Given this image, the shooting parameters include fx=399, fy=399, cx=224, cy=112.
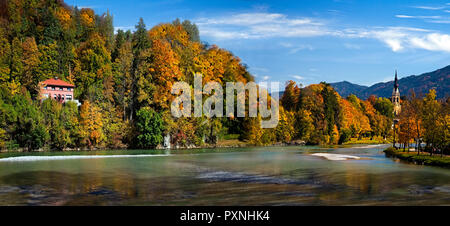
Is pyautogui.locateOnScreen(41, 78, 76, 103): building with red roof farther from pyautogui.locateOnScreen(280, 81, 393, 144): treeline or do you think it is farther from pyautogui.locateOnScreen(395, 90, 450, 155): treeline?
pyautogui.locateOnScreen(395, 90, 450, 155): treeline

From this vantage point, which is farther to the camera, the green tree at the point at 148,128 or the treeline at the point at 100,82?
the green tree at the point at 148,128

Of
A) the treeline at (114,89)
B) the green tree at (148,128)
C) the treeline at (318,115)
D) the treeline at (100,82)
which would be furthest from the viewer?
the treeline at (318,115)

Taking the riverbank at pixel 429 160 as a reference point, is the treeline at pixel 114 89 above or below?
above

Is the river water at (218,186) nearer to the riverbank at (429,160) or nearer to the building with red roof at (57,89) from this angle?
the riverbank at (429,160)

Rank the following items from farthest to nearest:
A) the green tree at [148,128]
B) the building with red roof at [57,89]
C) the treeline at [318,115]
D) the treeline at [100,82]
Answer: the treeline at [318,115] < the green tree at [148,128] < the building with red roof at [57,89] < the treeline at [100,82]

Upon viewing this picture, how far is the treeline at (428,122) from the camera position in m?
36.1

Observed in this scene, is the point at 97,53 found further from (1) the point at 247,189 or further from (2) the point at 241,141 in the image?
(1) the point at 247,189

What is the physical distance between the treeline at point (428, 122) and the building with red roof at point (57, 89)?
49.1m

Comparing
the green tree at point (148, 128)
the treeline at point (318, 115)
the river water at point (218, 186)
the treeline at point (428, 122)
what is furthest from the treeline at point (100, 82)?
the treeline at point (428, 122)

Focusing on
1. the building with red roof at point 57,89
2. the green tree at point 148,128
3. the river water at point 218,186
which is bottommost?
the river water at point 218,186

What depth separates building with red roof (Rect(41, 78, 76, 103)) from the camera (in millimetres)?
61938

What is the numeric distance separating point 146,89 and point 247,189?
1906 inches

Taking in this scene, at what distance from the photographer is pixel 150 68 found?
67.2m

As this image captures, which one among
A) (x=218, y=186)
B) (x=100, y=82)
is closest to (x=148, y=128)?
(x=100, y=82)
